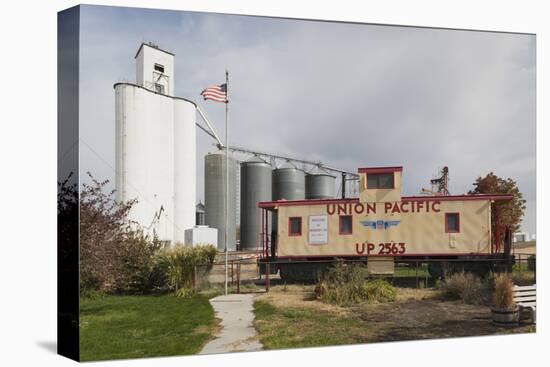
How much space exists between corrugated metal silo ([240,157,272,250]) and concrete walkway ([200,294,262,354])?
1.61 m

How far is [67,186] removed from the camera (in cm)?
1280

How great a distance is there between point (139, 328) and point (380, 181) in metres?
5.86

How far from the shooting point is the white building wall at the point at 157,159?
13.3m

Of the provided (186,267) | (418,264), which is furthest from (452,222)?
(186,267)

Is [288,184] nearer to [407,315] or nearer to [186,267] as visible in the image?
[186,267]

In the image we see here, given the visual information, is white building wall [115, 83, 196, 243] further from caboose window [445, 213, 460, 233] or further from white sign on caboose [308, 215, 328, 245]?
caboose window [445, 213, 460, 233]

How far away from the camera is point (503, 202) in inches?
637

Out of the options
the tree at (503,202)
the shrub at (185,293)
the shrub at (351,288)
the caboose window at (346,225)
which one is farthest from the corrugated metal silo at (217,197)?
the tree at (503,202)

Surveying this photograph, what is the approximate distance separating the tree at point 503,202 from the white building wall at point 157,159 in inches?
253

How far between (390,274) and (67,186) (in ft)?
23.0

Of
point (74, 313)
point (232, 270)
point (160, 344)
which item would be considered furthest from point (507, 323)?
point (74, 313)

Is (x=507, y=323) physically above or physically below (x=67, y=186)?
below

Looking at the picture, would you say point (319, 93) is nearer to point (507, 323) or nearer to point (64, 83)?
point (64, 83)

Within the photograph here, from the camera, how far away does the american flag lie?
45.0 ft
